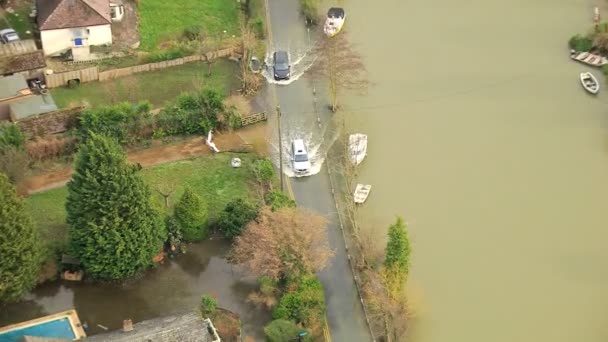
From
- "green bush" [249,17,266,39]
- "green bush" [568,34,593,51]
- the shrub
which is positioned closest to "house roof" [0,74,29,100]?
the shrub

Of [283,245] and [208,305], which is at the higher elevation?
[283,245]

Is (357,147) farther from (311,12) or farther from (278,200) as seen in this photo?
(311,12)

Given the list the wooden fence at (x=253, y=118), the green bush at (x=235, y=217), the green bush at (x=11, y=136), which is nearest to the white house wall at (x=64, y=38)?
the green bush at (x=11, y=136)

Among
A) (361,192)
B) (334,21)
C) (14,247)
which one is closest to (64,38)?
(334,21)

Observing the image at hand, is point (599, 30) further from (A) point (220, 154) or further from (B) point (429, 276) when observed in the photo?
(A) point (220, 154)

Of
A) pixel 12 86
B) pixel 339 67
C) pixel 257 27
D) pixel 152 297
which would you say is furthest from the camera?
pixel 257 27

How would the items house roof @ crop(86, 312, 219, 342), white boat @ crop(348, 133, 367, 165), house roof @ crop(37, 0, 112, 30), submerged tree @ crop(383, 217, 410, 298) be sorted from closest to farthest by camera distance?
house roof @ crop(86, 312, 219, 342)
submerged tree @ crop(383, 217, 410, 298)
white boat @ crop(348, 133, 367, 165)
house roof @ crop(37, 0, 112, 30)

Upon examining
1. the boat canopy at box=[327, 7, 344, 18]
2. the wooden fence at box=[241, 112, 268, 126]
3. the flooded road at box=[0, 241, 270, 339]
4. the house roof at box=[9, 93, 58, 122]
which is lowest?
the flooded road at box=[0, 241, 270, 339]

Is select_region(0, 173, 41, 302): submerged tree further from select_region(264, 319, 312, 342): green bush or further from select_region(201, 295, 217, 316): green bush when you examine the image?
select_region(264, 319, 312, 342): green bush
